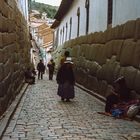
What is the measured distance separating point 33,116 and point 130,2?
170 inches

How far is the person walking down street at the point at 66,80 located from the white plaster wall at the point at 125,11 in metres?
2.04

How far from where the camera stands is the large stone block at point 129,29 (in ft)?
37.7

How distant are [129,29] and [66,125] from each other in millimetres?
3924

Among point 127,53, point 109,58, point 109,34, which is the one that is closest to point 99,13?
point 109,34

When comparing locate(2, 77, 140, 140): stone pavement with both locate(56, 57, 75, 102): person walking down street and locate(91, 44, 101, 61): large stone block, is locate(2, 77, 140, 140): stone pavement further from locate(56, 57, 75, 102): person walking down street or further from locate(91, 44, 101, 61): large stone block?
locate(91, 44, 101, 61): large stone block

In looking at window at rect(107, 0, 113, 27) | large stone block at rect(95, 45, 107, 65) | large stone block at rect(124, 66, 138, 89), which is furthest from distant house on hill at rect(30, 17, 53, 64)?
large stone block at rect(124, 66, 138, 89)

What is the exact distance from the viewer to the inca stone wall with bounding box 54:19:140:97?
36.4ft

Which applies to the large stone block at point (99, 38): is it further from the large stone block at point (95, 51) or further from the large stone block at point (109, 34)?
the large stone block at point (109, 34)

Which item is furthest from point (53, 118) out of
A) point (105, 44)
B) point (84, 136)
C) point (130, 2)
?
point (105, 44)

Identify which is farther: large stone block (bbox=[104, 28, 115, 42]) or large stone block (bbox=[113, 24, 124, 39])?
large stone block (bbox=[104, 28, 115, 42])

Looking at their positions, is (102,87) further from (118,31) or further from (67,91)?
(118,31)

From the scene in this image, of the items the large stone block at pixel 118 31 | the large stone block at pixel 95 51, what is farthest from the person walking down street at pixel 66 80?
the large stone block at pixel 95 51

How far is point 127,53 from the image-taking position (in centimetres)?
1177

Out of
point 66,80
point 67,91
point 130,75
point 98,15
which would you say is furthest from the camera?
point 98,15
